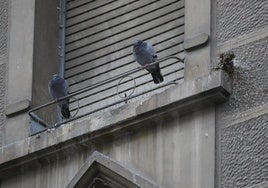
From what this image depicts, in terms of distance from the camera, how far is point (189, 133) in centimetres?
1043

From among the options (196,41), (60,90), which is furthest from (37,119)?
(196,41)

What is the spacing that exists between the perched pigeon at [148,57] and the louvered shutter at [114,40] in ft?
0.46

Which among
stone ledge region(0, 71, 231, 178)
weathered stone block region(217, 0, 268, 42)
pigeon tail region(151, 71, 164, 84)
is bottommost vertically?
stone ledge region(0, 71, 231, 178)

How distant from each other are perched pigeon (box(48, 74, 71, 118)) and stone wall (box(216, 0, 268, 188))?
1.39 meters

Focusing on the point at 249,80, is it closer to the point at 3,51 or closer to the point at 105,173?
the point at 105,173

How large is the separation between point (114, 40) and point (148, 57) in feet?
2.71

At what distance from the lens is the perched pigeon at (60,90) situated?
11406 millimetres

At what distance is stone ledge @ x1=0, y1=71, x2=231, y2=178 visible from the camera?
10.4m

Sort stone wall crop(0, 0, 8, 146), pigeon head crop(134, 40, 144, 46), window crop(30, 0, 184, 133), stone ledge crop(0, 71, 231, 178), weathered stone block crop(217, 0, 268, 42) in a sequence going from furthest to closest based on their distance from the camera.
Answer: stone wall crop(0, 0, 8, 146) → window crop(30, 0, 184, 133) → pigeon head crop(134, 40, 144, 46) → weathered stone block crop(217, 0, 268, 42) → stone ledge crop(0, 71, 231, 178)

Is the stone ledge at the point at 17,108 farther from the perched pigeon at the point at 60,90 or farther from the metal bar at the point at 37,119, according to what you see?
the perched pigeon at the point at 60,90

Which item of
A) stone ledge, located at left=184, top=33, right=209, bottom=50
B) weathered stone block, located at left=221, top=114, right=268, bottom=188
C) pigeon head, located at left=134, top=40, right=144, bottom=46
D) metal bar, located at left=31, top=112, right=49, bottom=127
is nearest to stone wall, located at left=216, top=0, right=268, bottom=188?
weathered stone block, located at left=221, top=114, right=268, bottom=188

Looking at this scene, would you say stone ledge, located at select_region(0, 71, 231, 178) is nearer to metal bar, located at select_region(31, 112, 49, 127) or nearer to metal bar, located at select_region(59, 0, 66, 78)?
metal bar, located at select_region(31, 112, 49, 127)

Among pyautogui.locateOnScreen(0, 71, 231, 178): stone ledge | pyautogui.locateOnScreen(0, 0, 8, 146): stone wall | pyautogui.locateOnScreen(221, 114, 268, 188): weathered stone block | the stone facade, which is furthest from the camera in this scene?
Answer: pyautogui.locateOnScreen(0, 0, 8, 146): stone wall

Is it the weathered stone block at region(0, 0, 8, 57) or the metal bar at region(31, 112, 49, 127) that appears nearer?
the metal bar at region(31, 112, 49, 127)
